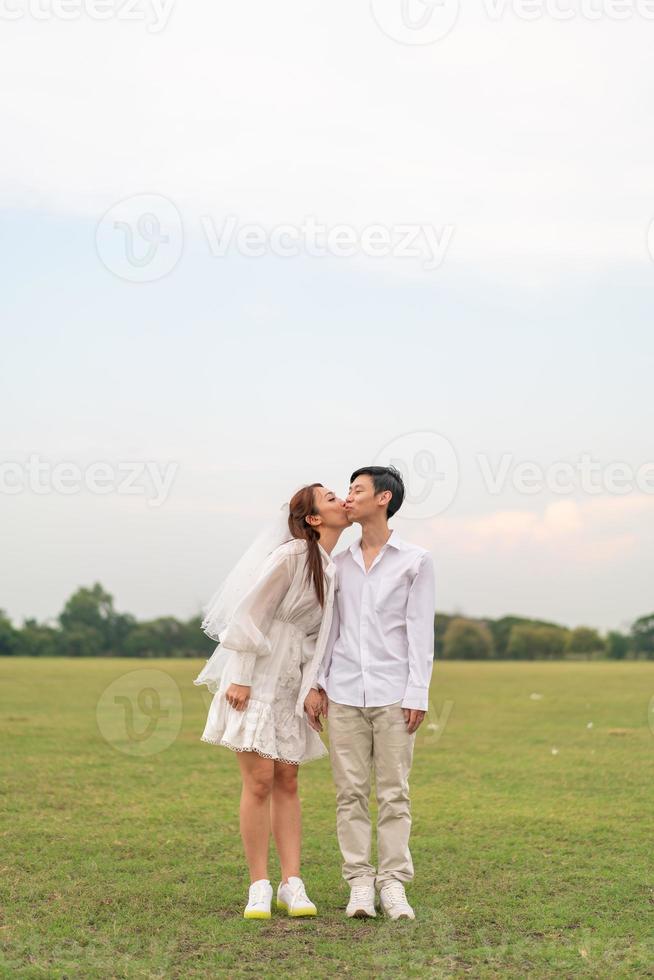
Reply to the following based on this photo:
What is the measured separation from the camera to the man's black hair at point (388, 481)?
5.61 m

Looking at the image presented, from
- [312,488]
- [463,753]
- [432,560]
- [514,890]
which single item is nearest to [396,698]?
[432,560]

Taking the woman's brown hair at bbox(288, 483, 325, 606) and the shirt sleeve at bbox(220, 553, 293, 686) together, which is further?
Result: the woman's brown hair at bbox(288, 483, 325, 606)

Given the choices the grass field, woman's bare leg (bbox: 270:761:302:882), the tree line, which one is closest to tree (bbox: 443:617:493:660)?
the tree line

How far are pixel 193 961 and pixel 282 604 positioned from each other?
64.8 inches

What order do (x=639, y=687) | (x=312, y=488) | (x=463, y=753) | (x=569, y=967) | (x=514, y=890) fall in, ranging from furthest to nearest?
(x=639, y=687) < (x=463, y=753) < (x=514, y=890) < (x=312, y=488) < (x=569, y=967)

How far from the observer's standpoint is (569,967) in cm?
479

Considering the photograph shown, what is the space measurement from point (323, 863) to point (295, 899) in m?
1.28

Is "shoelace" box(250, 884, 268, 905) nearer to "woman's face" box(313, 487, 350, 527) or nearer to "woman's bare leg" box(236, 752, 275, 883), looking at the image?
"woman's bare leg" box(236, 752, 275, 883)

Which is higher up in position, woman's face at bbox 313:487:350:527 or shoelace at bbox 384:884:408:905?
woman's face at bbox 313:487:350:527

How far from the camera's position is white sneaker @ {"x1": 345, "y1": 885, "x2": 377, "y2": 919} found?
17.8 feet

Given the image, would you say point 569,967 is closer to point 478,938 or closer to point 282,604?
point 478,938

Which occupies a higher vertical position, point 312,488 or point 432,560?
point 312,488

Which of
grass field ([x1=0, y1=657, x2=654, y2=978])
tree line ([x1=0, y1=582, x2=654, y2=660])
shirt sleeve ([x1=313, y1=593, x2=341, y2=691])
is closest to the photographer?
grass field ([x1=0, y1=657, x2=654, y2=978])

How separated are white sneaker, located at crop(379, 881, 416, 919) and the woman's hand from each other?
1.12 meters
